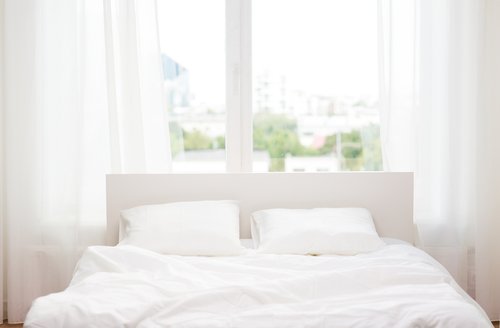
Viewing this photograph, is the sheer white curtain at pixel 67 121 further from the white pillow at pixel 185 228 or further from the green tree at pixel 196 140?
the white pillow at pixel 185 228

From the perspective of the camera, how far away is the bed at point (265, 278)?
208 cm

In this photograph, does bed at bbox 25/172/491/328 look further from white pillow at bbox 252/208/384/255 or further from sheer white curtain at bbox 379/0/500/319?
sheer white curtain at bbox 379/0/500/319

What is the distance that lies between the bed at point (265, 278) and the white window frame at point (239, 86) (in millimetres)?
271

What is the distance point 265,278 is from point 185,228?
2.45 ft

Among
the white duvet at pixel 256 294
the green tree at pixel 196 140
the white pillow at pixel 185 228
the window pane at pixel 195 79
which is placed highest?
the window pane at pixel 195 79

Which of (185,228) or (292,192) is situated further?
(292,192)

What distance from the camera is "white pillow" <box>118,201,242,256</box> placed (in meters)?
3.13

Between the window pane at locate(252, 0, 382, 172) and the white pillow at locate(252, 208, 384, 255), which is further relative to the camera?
the window pane at locate(252, 0, 382, 172)

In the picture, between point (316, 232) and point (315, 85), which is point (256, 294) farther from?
point (315, 85)

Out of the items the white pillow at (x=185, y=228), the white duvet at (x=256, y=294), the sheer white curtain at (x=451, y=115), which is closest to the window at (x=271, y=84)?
the sheer white curtain at (x=451, y=115)

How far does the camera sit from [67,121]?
3.62 meters

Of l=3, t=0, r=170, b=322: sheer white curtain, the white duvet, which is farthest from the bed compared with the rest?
l=3, t=0, r=170, b=322: sheer white curtain

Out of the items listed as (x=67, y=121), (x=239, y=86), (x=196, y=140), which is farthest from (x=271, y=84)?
(x=67, y=121)

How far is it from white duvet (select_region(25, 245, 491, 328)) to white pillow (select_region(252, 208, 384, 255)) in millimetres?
201
